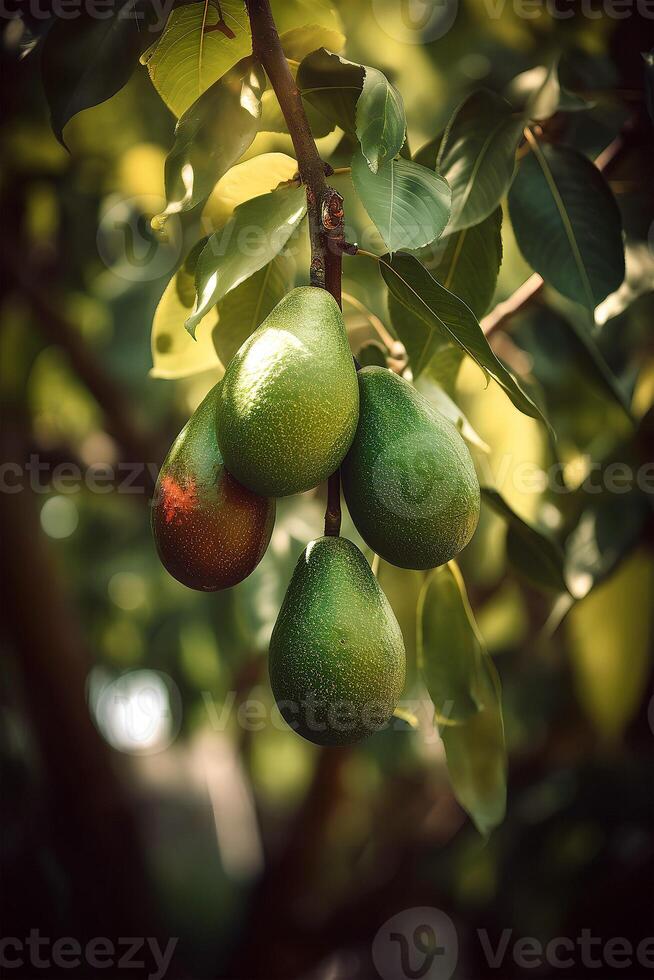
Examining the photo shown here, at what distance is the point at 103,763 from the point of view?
86.5 inches

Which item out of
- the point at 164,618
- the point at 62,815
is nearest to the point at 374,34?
the point at 164,618

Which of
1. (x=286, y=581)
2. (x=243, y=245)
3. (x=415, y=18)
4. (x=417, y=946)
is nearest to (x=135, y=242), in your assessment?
(x=415, y=18)

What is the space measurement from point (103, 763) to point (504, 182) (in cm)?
174

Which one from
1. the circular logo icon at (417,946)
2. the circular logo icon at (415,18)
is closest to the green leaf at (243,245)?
the circular logo icon at (415,18)

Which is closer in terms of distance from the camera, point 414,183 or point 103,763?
point 414,183

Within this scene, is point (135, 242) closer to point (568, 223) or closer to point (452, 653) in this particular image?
point (568, 223)

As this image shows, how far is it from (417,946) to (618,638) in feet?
4.99

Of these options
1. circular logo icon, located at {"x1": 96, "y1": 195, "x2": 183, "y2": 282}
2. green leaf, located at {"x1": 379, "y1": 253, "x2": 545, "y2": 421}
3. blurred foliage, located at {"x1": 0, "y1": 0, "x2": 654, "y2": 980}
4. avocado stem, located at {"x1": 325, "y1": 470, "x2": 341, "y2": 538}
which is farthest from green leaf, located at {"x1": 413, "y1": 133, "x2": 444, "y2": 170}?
circular logo icon, located at {"x1": 96, "y1": 195, "x2": 183, "y2": 282}

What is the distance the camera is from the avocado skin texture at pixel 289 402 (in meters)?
0.72

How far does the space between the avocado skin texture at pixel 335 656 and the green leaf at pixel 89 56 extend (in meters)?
0.55

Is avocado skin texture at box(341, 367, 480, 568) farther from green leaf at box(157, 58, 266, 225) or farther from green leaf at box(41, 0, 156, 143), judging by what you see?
green leaf at box(41, 0, 156, 143)

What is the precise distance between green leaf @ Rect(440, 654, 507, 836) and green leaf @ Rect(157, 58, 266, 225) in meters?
0.70

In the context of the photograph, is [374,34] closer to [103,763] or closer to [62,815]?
[103,763]

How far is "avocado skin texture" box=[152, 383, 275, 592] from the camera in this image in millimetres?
799
